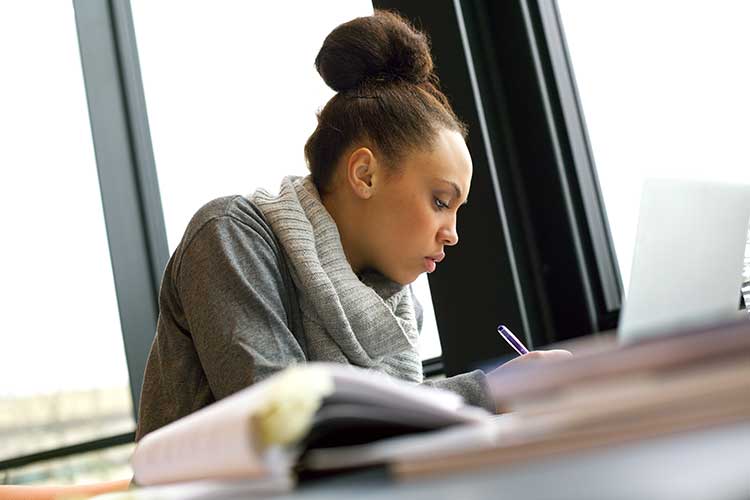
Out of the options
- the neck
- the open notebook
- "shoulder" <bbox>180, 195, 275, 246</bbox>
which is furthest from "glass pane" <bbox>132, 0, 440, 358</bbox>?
the open notebook

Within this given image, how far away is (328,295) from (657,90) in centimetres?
89

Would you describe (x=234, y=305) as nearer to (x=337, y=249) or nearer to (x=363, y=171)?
(x=337, y=249)

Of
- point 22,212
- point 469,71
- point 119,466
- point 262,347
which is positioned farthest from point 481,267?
point 22,212

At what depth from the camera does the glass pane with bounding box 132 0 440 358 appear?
2.54 m

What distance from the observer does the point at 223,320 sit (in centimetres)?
123

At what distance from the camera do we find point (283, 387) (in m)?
0.39

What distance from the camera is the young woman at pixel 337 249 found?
1262mm

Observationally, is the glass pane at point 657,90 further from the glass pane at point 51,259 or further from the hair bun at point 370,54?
the glass pane at point 51,259

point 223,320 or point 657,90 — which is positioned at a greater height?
point 657,90

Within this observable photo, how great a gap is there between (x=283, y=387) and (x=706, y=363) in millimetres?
174

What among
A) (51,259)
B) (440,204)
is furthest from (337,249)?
(51,259)

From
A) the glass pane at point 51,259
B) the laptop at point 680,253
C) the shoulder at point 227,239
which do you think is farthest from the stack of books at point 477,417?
the glass pane at point 51,259

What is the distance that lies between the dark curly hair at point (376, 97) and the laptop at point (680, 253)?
0.73 m

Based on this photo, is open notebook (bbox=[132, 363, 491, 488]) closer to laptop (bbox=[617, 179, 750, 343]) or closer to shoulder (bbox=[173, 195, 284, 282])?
laptop (bbox=[617, 179, 750, 343])
